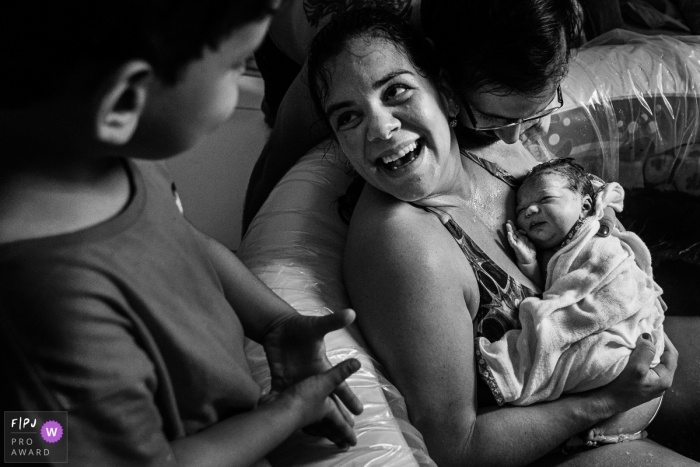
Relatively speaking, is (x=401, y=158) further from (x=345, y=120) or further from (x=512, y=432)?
(x=512, y=432)

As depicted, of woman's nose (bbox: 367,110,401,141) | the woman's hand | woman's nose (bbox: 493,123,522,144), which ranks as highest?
woman's nose (bbox: 367,110,401,141)

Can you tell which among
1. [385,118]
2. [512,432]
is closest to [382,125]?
[385,118]

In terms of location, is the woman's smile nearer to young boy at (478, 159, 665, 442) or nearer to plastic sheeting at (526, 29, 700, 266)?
young boy at (478, 159, 665, 442)

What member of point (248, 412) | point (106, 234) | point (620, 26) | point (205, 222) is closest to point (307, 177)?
point (248, 412)

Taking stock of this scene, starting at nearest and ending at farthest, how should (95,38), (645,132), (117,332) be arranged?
1. (95,38)
2. (117,332)
3. (645,132)

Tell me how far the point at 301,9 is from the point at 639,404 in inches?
51.1

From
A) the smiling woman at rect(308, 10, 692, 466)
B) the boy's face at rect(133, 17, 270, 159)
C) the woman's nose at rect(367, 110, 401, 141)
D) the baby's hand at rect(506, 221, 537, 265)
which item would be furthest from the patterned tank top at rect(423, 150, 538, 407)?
the boy's face at rect(133, 17, 270, 159)

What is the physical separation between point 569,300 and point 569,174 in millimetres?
334

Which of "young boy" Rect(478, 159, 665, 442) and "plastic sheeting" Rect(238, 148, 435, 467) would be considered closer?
"plastic sheeting" Rect(238, 148, 435, 467)

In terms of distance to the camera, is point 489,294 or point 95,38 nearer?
point 95,38

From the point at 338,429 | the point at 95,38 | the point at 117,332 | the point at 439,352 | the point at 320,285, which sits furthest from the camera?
the point at 320,285

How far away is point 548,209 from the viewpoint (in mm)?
1426

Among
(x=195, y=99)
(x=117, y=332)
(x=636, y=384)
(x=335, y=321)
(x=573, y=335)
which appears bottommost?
(x=636, y=384)

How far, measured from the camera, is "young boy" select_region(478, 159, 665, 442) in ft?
4.13
